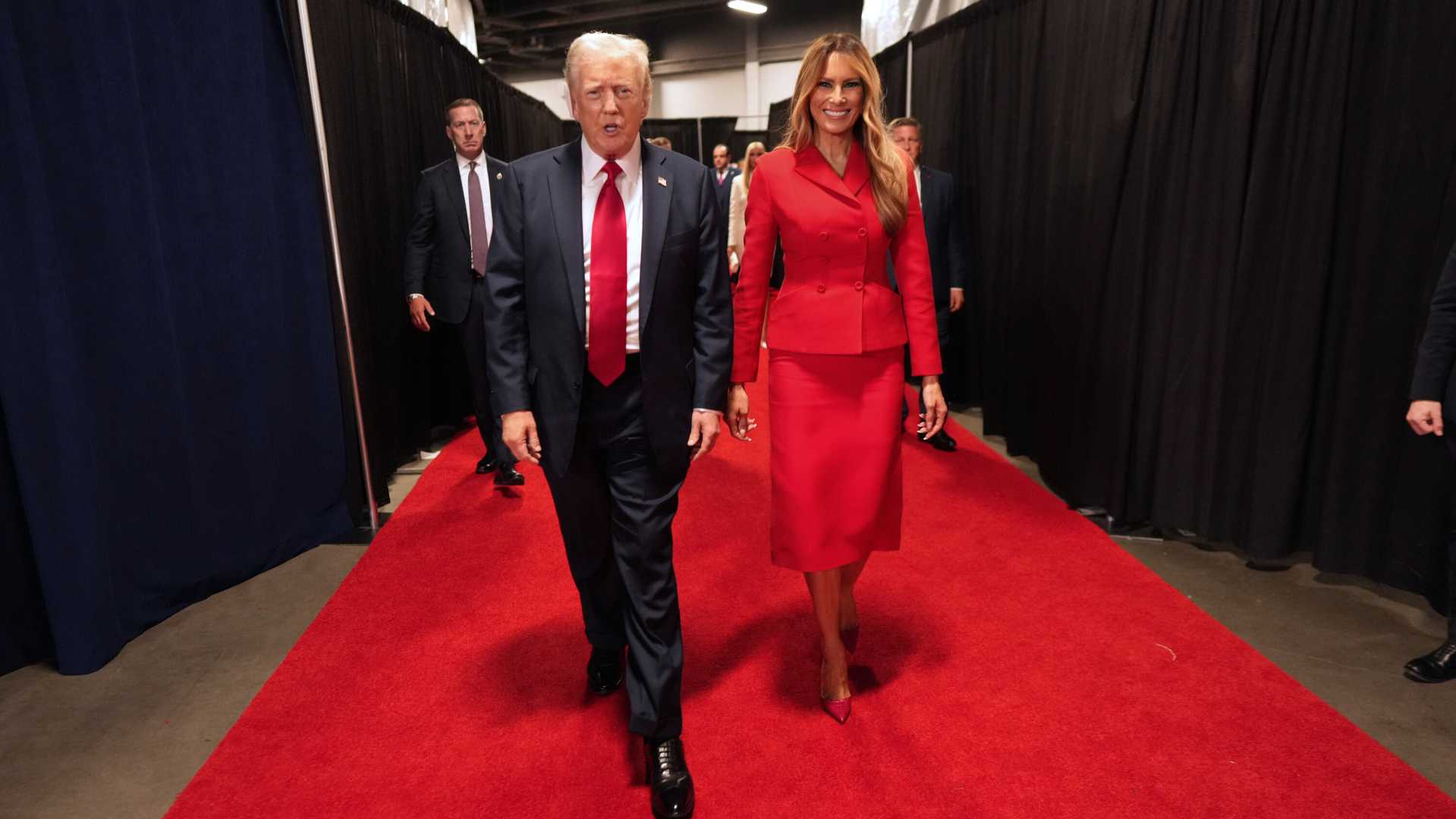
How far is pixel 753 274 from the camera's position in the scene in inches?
92.2

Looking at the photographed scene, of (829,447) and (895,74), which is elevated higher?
(895,74)

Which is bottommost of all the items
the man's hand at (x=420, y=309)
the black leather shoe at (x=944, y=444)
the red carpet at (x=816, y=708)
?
the red carpet at (x=816, y=708)

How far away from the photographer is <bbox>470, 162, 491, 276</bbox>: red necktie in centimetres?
422

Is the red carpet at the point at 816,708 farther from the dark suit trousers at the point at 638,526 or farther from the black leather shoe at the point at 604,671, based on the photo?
the dark suit trousers at the point at 638,526

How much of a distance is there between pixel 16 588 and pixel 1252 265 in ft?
14.4

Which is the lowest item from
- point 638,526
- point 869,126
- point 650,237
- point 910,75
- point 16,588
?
point 16,588

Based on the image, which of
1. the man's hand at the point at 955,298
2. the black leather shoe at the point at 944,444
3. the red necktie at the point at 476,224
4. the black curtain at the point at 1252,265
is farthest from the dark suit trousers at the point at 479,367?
the black curtain at the point at 1252,265

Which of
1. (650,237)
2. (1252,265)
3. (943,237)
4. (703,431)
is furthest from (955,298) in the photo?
(650,237)

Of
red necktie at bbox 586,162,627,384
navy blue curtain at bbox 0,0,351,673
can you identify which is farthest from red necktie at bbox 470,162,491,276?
red necktie at bbox 586,162,627,384

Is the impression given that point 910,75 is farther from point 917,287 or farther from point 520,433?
point 520,433

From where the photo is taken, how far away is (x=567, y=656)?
2740mm

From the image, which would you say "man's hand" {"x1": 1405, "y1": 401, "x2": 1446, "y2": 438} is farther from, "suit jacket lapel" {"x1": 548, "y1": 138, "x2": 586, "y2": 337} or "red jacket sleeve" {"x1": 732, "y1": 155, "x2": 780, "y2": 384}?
"suit jacket lapel" {"x1": 548, "y1": 138, "x2": 586, "y2": 337}

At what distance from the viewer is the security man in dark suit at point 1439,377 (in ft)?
7.84

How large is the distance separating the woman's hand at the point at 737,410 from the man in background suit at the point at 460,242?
85.2 inches
